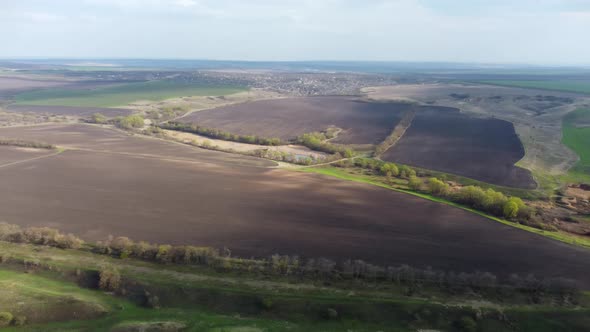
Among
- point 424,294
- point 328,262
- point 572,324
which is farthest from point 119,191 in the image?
point 572,324

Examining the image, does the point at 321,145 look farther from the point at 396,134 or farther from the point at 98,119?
the point at 98,119

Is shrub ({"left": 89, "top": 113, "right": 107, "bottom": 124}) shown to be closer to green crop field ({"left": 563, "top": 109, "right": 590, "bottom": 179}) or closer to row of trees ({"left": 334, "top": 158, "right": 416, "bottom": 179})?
row of trees ({"left": 334, "top": 158, "right": 416, "bottom": 179})

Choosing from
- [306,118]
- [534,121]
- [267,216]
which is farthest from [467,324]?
[534,121]

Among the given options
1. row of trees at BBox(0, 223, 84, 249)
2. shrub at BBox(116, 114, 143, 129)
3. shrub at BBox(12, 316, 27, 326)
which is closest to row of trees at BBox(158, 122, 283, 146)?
shrub at BBox(116, 114, 143, 129)

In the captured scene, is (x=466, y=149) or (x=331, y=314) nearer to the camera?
(x=331, y=314)

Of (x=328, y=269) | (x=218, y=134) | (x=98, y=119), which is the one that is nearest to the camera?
(x=328, y=269)

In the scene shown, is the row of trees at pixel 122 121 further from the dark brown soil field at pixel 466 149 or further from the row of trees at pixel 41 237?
the dark brown soil field at pixel 466 149

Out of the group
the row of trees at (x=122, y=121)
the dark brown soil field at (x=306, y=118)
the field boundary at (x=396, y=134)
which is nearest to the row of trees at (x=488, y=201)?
the field boundary at (x=396, y=134)
